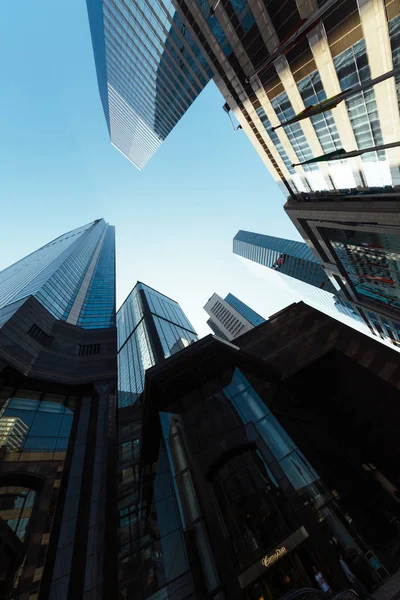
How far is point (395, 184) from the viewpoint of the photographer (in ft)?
90.8

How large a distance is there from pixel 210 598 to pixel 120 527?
9.58m

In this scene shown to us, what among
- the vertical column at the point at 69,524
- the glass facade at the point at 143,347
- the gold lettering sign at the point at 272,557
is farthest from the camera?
the glass facade at the point at 143,347

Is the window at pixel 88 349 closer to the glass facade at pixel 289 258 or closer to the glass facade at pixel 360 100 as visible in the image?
the glass facade at pixel 360 100

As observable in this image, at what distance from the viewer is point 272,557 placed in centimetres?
1175

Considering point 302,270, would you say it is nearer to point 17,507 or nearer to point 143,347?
point 143,347

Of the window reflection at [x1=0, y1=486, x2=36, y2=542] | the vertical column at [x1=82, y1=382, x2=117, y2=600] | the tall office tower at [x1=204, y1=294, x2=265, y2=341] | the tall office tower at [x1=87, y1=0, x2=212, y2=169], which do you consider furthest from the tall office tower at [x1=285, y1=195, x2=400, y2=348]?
the tall office tower at [x1=204, y1=294, x2=265, y2=341]

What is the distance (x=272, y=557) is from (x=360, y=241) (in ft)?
130

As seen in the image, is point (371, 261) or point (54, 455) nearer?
point (54, 455)

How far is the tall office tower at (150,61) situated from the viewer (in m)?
42.6

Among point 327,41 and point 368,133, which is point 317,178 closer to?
point 368,133

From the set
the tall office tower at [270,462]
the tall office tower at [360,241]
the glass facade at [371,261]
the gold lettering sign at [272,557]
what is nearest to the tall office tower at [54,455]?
the tall office tower at [270,462]

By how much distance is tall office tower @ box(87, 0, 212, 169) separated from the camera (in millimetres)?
42625

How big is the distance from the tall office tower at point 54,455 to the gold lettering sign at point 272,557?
1077cm

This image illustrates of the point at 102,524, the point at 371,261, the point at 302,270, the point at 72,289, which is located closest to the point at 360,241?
the point at 371,261
